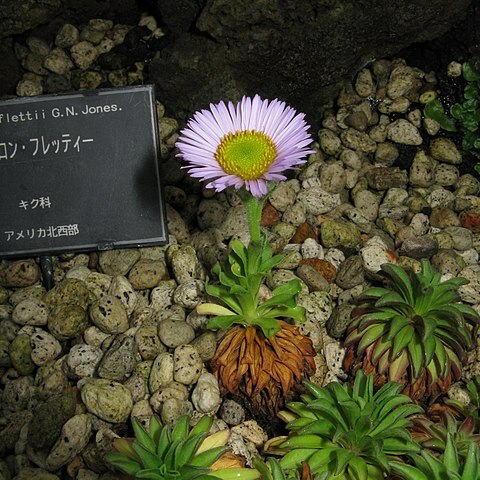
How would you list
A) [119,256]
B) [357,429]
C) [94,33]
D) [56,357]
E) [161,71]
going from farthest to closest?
[94,33], [161,71], [119,256], [56,357], [357,429]

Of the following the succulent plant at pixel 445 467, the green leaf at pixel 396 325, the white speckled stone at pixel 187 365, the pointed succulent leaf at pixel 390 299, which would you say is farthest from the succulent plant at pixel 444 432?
the white speckled stone at pixel 187 365

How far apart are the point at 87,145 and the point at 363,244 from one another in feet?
4.11

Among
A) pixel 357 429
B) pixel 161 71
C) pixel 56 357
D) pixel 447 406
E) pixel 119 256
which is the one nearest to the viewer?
pixel 357 429

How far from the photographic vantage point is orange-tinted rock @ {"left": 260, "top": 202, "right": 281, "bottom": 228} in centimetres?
309

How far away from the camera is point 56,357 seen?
2662 mm

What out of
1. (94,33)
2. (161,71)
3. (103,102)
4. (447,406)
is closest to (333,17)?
(161,71)

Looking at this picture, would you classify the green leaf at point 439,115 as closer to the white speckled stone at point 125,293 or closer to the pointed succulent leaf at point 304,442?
the white speckled stone at point 125,293

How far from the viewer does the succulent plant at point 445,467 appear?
1817mm

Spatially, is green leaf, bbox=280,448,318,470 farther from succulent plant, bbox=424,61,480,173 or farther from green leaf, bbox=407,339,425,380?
succulent plant, bbox=424,61,480,173

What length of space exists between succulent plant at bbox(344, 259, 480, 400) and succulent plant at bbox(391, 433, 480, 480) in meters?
0.43

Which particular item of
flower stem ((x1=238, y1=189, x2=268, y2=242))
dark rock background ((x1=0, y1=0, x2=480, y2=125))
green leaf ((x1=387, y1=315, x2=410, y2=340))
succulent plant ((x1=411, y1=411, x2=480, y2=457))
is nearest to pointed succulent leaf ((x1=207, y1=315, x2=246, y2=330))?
flower stem ((x1=238, y1=189, x2=268, y2=242))

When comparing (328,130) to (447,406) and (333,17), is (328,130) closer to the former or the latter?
(333,17)

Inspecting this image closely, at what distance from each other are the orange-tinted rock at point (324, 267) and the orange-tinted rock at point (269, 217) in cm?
30

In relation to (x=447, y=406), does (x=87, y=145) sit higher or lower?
higher
